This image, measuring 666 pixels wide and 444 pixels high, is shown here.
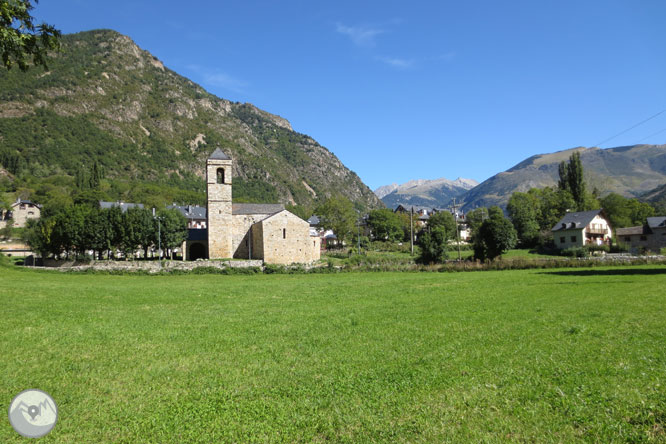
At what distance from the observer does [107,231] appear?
154 feet

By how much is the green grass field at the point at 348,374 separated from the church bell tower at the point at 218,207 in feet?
121

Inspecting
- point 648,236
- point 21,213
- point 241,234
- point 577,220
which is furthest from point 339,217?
point 21,213

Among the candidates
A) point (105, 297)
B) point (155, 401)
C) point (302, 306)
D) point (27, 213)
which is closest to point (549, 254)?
point (302, 306)

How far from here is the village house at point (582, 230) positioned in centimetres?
6191

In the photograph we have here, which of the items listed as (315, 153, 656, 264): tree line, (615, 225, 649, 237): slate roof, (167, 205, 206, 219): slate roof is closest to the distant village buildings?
(315, 153, 656, 264): tree line

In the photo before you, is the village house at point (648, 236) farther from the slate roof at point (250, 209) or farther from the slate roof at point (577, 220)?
the slate roof at point (250, 209)

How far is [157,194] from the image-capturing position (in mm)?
117312

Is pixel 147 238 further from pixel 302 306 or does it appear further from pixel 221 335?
pixel 221 335

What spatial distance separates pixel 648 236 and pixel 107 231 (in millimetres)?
77834

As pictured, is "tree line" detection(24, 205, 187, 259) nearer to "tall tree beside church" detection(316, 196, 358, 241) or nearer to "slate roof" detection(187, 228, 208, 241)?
"slate roof" detection(187, 228, 208, 241)

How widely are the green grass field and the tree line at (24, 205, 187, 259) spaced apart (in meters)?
37.9

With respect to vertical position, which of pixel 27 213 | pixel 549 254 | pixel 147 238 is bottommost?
pixel 549 254

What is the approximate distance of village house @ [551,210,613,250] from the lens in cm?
6191

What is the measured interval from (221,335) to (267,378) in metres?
3.78
